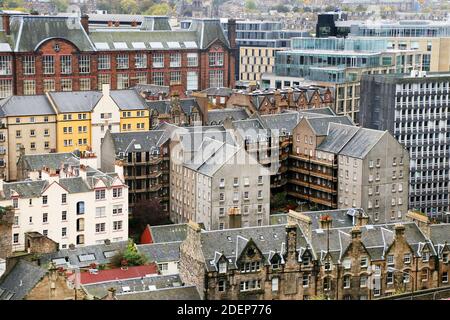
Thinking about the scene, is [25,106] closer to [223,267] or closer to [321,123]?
[321,123]

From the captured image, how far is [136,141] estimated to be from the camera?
62906mm

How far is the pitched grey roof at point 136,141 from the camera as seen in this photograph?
62.1 meters

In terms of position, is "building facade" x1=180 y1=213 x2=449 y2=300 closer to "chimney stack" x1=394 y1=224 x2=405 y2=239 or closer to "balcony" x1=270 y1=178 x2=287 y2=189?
"chimney stack" x1=394 y1=224 x2=405 y2=239

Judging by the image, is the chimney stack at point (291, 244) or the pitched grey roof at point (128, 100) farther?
the pitched grey roof at point (128, 100)

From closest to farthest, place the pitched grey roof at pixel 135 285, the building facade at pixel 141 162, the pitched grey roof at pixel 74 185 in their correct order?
the pitched grey roof at pixel 135 285 → the pitched grey roof at pixel 74 185 → the building facade at pixel 141 162

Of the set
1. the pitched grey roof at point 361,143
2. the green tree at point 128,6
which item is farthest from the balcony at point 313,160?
the green tree at point 128,6

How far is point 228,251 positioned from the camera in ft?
132

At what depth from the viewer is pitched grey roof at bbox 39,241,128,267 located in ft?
151

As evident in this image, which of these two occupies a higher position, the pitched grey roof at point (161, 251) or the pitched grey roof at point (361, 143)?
the pitched grey roof at point (361, 143)

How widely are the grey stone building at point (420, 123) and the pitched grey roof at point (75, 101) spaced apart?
81.0 ft

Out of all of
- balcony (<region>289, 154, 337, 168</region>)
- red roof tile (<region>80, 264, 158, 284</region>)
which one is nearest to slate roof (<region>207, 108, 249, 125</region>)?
balcony (<region>289, 154, 337, 168</region>)

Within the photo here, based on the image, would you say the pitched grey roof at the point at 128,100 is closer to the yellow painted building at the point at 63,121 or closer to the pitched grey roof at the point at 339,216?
the yellow painted building at the point at 63,121

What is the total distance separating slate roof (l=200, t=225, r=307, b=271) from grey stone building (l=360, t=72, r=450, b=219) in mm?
30212

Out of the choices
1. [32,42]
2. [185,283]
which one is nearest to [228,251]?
[185,283]
